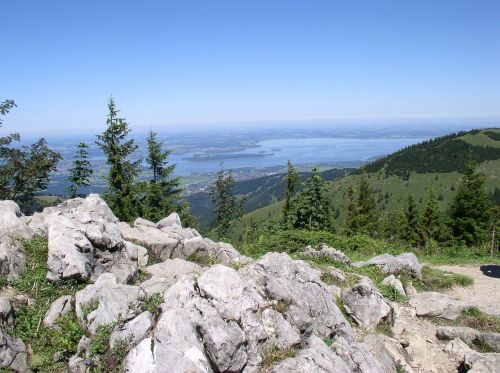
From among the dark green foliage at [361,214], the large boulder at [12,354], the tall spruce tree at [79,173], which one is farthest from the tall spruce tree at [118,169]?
the dark green foliage at [361,214]

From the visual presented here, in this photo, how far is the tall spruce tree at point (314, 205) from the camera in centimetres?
4138

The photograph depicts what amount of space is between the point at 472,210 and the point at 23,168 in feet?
168

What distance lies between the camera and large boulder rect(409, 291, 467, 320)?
49.3 feet

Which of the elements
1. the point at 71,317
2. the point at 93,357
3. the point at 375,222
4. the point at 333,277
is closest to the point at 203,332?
the point at 93,357

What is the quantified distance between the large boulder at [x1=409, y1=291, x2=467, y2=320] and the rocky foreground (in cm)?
4

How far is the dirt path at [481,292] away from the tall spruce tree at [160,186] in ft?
90.4

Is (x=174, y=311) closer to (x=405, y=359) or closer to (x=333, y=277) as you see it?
(x=405, y=359)

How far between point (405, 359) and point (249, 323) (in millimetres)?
6012

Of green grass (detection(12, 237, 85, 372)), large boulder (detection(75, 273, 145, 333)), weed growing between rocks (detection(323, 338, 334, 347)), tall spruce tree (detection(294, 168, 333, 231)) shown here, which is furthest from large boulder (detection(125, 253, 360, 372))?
tall spruce tree (detection(294, 168, 333, 231))

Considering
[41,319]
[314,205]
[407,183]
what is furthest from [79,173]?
[407,183]

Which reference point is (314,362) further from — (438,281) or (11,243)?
(438,281)

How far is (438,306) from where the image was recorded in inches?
603

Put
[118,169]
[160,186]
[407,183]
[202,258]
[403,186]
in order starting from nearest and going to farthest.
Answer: [202,258] < [118,169] < [160,186] < [403,186] < [407,183]

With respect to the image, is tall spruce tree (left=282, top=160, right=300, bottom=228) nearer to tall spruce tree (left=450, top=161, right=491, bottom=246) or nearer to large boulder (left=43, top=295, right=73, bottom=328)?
tall spruce tree (left=450, top=161, right=491, bottom=246)
